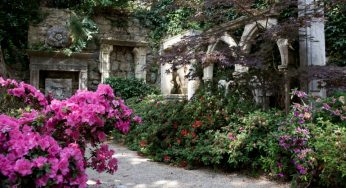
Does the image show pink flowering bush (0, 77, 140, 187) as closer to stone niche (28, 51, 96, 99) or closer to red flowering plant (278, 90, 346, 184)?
red flowering plant (278, 90, 346, 184)

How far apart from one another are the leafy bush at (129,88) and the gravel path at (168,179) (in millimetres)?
5466

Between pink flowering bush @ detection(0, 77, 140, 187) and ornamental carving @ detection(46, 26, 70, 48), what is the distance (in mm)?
7712

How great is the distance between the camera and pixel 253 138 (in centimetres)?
371

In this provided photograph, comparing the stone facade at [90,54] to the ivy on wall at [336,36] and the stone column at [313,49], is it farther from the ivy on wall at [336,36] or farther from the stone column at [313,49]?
the stone column at [313,49]

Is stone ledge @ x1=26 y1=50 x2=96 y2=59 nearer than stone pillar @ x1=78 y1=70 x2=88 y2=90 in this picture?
Yes

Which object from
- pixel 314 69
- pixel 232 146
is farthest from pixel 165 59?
pixel 314 69

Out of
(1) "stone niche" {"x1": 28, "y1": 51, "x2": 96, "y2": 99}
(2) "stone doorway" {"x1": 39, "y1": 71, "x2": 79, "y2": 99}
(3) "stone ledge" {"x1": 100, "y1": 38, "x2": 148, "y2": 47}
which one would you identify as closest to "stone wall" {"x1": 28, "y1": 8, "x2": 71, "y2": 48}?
(1) "stone niche" {"x1": 28, "y1": 51, "x2": 96, "y2": 99}

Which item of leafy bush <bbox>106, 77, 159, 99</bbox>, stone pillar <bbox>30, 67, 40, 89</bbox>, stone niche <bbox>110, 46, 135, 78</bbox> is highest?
stone niche <bbox>110, 46, 135, 78</bbox>

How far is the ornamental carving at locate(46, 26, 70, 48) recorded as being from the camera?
10.0m

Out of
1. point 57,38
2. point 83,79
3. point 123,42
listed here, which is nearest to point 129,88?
point 83,79

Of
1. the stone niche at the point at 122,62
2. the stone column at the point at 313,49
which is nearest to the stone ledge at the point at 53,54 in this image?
the stone niche at the point at 122,62

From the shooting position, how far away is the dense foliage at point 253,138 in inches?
115

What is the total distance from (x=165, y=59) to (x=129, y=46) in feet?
22.8

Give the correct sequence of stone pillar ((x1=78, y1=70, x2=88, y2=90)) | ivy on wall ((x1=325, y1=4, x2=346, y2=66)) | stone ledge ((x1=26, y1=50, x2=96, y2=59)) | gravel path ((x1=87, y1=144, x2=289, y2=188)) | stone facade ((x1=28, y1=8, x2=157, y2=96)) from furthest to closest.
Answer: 1. stone pillar ((x1=78, y1=70, x2=88, y2=90))
2. stone facade ((x1=28, y1=8, x2=157, y2=96))
3. stone ledge ((x1=26, y1=50, x2=96, y2=59))
4. ivy on wall ((x1=325, y1=4, x2=346, y2=66))
5. gravel path ((x1=87, y1=144, x2=289, y2=188))
